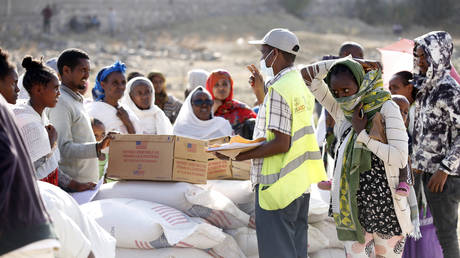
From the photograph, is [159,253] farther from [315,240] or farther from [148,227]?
[315,240]

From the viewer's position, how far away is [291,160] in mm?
3428

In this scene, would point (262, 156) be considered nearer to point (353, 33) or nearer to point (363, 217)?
point (363, 217)

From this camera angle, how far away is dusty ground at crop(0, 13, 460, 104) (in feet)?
67.8

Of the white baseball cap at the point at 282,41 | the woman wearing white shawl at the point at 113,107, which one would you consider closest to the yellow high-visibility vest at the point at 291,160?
the white baseball cap at the point at 282,41

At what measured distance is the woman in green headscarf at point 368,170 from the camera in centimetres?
336

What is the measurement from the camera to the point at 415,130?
4.37 meters

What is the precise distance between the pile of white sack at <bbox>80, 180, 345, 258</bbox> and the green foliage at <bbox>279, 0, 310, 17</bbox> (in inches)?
1447

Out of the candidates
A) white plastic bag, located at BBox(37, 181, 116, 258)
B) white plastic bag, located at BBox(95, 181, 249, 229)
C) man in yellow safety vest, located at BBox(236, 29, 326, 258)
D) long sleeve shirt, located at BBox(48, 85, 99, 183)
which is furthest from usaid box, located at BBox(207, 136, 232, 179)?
white plastic bag, located at BBox(37, 181, 116, 258)

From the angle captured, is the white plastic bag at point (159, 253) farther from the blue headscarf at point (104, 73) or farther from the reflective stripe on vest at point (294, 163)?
the blue headscarf at point (104, 73)

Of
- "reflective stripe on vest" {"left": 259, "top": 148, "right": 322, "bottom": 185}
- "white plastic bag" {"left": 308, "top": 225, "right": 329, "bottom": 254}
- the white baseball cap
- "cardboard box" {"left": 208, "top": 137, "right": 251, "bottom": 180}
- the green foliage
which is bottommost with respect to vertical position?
"white plastic bag" {"left": 308, "top": 225, "right": 329, "bottom": 254}

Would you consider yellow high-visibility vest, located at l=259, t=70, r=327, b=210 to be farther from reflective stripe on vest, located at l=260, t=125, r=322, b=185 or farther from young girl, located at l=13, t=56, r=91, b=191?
young girl, located at l=13, t=56, r=91, b=191

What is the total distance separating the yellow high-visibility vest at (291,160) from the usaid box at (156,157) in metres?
0.79

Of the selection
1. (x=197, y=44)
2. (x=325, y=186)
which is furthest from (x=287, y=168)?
(x=197, y=44)

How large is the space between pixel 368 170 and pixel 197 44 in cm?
2444
